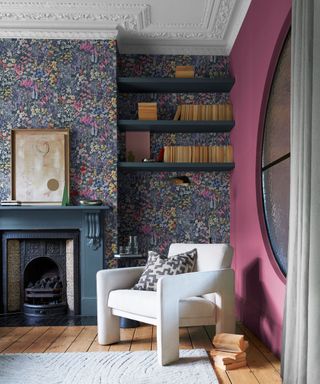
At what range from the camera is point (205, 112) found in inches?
201

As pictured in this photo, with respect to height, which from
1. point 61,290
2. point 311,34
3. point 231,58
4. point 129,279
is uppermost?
point 231,58

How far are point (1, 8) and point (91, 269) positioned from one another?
2785 mm

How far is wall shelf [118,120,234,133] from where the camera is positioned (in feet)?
16.2

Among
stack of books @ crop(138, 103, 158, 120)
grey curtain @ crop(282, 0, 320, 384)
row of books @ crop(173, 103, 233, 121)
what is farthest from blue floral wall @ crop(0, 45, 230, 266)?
grey curtain @ crop(282, 0, 320, 384)

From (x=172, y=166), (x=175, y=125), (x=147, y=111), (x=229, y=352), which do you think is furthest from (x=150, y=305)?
(x=147, y=111)

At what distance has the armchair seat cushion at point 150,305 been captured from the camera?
321cm

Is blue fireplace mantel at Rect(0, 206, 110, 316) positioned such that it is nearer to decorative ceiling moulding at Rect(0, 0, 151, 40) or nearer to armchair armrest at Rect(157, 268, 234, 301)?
armchair armrest at Rect(157, 268, 234, 301)

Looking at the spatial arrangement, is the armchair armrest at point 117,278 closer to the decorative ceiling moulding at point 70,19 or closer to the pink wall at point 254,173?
the pink wall at point 254,173

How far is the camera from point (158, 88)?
5184 mm

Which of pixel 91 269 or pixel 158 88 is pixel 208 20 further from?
pixel 91 269

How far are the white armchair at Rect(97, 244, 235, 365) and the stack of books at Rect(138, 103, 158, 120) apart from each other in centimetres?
178

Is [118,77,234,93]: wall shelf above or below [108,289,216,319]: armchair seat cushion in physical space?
above

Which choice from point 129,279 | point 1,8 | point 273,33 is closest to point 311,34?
point 273,33

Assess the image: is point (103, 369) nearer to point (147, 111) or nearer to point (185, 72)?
point (147, 111)
